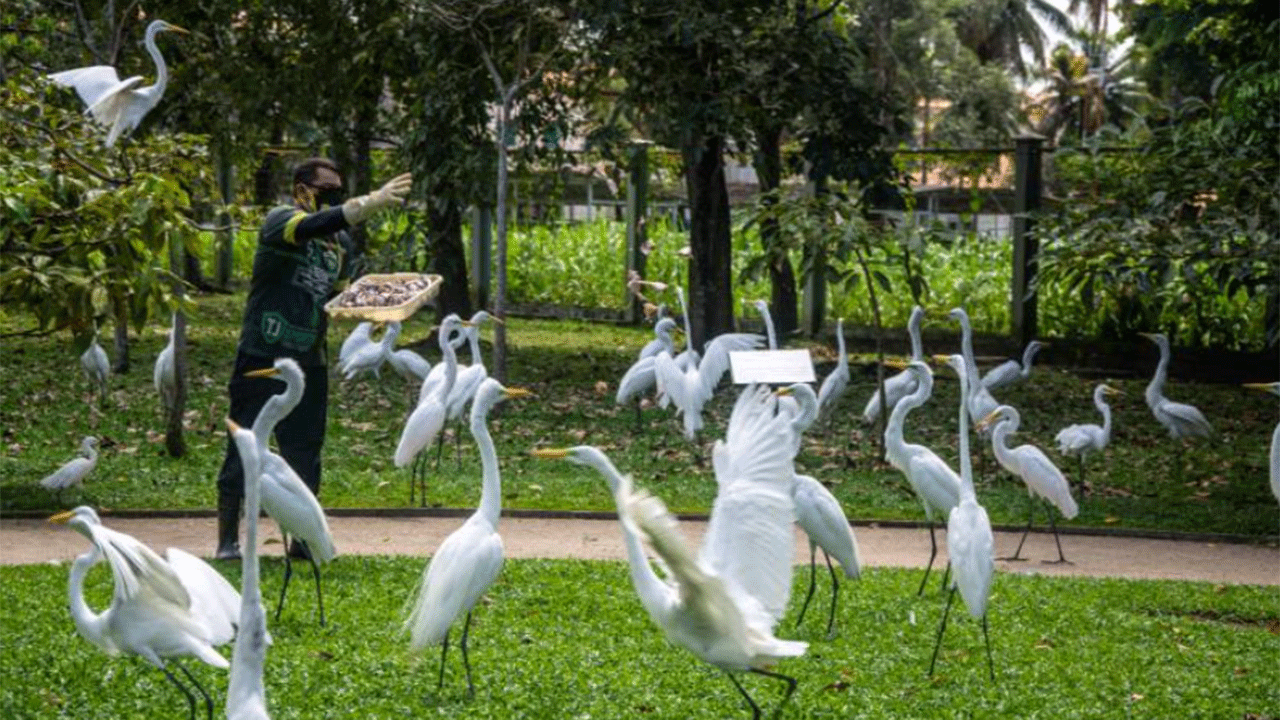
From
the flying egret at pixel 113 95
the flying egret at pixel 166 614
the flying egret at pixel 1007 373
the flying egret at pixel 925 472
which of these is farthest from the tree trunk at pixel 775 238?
the flying egret at pixel 166 614

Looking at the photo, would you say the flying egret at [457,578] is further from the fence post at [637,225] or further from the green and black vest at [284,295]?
the fence post at [637,225]

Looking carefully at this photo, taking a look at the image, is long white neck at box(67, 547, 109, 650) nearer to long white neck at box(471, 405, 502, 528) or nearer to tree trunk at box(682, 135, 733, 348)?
long white neck at box(471, 405, 502, 528)

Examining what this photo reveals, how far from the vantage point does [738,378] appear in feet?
36.2

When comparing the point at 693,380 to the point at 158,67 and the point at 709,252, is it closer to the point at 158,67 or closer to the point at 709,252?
the point at 709,252

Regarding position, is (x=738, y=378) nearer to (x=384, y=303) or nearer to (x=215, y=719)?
(x=384, y=303)

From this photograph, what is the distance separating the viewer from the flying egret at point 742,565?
6.10 meters

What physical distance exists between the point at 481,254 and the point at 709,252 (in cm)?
708

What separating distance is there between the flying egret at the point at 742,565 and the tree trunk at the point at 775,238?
7.91m

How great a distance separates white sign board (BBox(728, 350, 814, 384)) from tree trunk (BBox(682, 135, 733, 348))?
690 cm

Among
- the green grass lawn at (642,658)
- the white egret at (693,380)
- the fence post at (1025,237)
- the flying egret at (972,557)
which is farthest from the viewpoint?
the fence post at (1025,237)

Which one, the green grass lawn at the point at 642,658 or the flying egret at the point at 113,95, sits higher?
the flying egret at the point at 113,95

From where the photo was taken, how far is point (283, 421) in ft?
31.8

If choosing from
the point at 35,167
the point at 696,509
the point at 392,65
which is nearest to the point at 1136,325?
the point at 392,65

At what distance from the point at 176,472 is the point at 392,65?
5.95 metres
